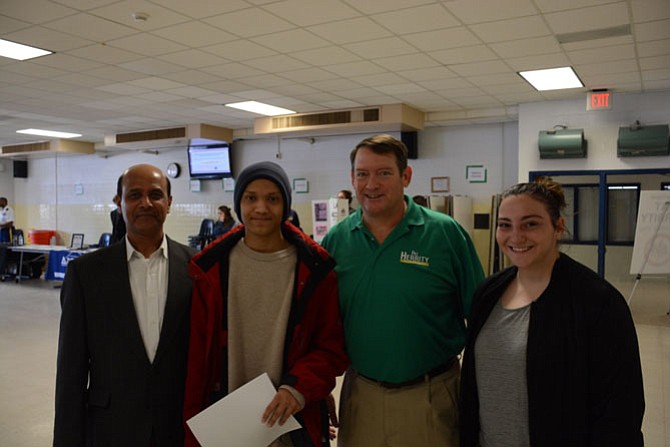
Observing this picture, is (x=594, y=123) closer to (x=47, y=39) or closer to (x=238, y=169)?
(x=47, y=39)

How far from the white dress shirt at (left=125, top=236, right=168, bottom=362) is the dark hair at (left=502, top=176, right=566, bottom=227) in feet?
4.37

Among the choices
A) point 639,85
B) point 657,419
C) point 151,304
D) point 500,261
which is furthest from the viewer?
point 500,261

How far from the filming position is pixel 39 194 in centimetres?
1631

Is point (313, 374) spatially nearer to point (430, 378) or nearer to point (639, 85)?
point (430, 378)

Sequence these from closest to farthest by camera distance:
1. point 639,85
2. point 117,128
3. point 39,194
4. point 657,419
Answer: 1. point 657,419
2. point 639,85
3. point 117,128
4. point 39,194

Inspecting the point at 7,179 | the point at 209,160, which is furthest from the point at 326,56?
the point at 7,179

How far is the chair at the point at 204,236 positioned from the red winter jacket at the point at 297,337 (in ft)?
32.5

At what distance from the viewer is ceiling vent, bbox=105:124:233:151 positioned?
10867 millimetres

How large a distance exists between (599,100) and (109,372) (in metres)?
7.50

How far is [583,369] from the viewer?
5.18 feet

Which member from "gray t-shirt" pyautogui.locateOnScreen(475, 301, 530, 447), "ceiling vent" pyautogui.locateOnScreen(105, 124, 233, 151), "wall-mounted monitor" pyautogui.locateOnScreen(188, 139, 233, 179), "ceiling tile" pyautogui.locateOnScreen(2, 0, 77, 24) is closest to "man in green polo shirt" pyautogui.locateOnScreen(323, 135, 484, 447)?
"gray t-shirt" pyautogui.locateOnScreen(475, 301, 530, 447)

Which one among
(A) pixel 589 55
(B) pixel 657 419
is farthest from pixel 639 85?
(B) pixel 657 419

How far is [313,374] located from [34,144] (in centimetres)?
1424

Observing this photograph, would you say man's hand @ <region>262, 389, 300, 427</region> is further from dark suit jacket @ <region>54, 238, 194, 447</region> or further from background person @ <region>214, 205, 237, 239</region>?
background person @ <region>214, 205, 237, 239</region>
